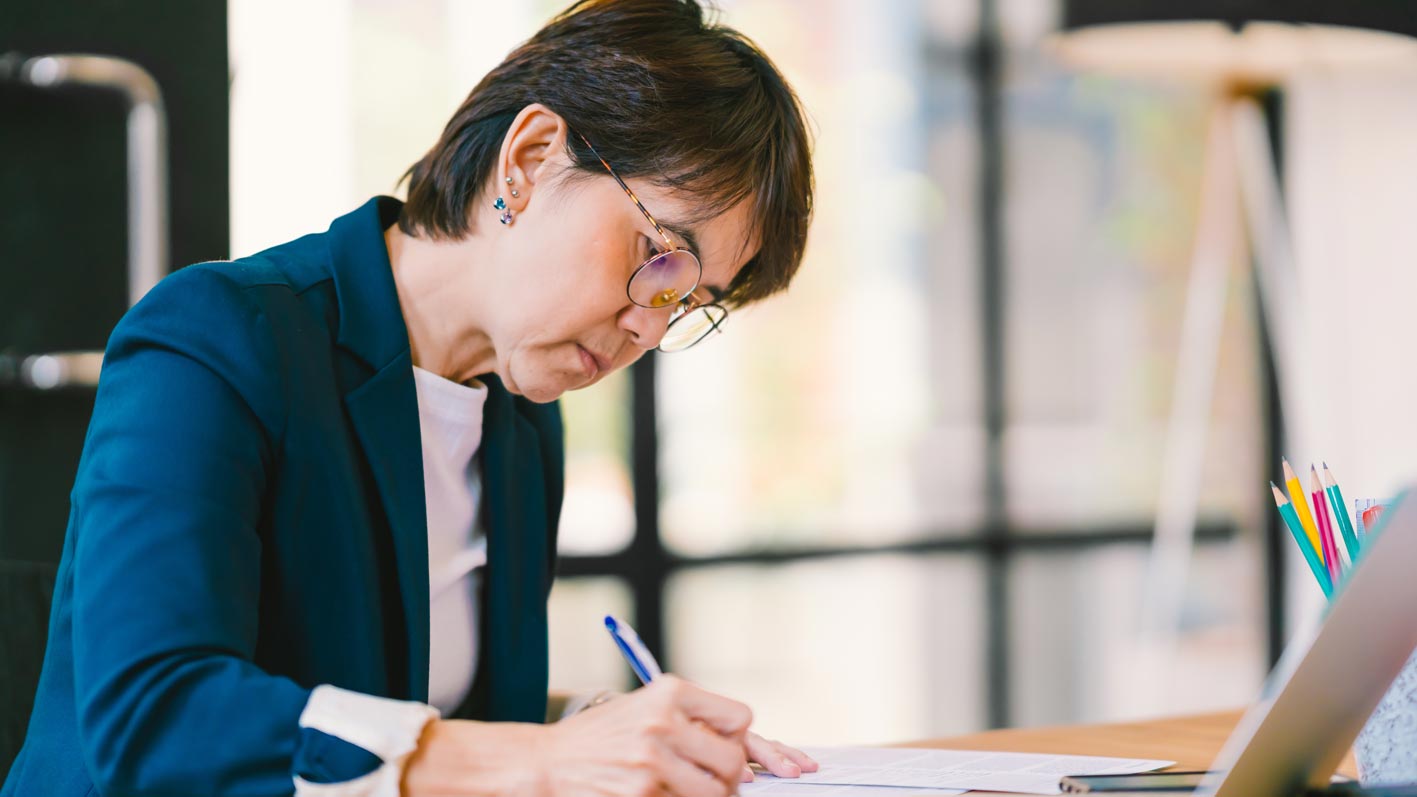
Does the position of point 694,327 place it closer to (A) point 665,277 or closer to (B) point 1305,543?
(A) point 665,277

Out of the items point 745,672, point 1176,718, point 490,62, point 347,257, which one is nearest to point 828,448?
point 745,672

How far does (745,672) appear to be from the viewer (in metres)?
3.20

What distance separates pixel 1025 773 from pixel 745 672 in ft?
7.37

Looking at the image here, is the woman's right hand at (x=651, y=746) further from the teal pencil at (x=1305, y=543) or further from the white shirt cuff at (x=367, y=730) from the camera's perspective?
the teal pencil at (x=1305, y=543)

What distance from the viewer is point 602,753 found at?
0.77 m

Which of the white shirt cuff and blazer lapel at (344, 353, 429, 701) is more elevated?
blazer lapel at (344, 353, 429, 701)

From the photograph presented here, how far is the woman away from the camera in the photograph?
0.78m

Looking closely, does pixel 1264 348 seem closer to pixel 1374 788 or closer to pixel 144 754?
pixel 1374 788

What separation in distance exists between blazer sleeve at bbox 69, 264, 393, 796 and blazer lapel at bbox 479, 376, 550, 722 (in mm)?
363

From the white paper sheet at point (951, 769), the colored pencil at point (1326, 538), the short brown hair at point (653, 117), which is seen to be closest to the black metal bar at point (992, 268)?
the short brown hair at point (653, 117)

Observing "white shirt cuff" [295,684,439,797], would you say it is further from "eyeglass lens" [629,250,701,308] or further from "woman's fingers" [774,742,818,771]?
"eyeglass lens" [629,250,701,308]

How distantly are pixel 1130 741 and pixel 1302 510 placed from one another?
315mm

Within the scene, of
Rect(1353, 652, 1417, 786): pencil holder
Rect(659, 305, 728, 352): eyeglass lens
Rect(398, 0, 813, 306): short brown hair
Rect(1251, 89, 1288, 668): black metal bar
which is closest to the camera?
Rect(1353, 652, 1417, 786): pencil holder

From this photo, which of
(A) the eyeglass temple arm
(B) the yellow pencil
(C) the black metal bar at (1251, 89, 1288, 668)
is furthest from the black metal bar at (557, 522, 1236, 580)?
(B) the yellow pencil
